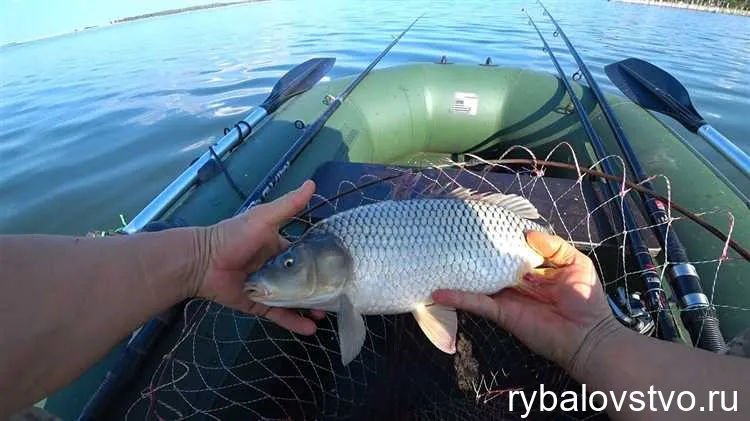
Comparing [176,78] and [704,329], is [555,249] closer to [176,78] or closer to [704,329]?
[704,329]

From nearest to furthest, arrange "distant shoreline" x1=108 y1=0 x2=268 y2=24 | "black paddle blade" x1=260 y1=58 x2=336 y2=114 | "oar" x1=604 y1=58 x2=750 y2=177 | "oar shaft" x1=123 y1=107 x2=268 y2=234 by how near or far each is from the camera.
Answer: "oar shaft" x1=123 y1=107 x2=268 y2=234, "oar" x1=604 y1=58 x2=750 y2=177, "black paddle blade" x1=260 y1=58 x2=336 y2=114, "distant shoreline" x1=108 y1=0 x2=268 y2=24

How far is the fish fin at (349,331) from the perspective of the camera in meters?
1.70

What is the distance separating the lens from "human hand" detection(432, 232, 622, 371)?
63.4 inches

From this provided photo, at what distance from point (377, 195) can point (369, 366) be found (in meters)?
1.00

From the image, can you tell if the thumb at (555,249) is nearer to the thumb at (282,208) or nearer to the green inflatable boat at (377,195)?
the green inflatable boat at (377,195)

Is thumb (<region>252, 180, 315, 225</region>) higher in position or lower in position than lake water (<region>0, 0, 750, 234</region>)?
higher

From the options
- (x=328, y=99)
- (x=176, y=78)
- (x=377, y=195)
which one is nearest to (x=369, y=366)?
(x=377, y=195)

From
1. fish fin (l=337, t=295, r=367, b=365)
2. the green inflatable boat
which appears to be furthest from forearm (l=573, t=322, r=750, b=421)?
fish fin (l=337, t=295, r=367, b=365)

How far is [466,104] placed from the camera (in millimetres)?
4820

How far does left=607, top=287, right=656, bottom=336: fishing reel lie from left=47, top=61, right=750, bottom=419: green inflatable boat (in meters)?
0.39

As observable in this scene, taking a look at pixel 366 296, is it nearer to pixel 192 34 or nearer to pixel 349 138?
pixel 349 138

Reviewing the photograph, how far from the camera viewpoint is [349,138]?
12.9 ft

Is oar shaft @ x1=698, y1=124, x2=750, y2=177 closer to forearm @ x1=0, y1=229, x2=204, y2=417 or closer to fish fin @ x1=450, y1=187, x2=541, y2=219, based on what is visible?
fish fin @ x1=450, y1=187, x2=541, y2=219

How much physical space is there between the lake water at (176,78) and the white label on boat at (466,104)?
11.3 feet
